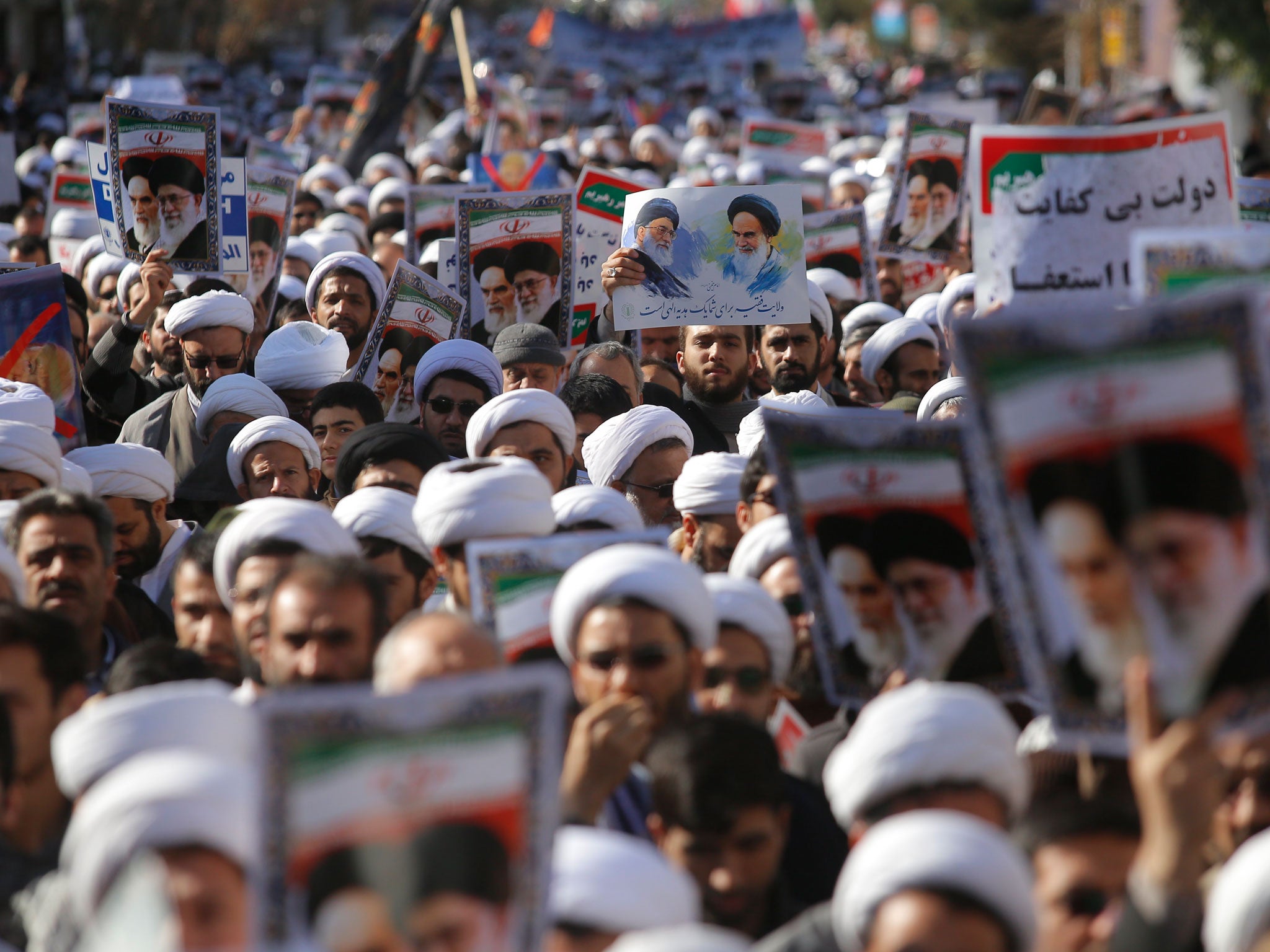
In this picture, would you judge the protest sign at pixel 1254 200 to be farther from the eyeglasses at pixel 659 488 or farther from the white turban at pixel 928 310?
the eyeglasses at pixel 659 488

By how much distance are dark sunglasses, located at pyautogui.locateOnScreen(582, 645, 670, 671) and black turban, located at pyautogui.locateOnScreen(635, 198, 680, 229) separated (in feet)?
12.5

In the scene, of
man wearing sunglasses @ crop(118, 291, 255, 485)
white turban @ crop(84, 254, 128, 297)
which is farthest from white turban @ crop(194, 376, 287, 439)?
white turban @ crop(84, 254, 128, 297)

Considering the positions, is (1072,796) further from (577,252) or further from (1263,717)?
(577,252)

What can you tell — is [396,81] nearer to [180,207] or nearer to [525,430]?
[180,207]

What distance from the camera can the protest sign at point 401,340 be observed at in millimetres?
7133

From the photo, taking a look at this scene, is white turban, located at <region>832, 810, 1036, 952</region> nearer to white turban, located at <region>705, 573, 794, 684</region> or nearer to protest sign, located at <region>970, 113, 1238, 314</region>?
white turban, located at <region>705, 573, 794, 684</region>

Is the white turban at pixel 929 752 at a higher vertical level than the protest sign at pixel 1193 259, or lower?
lower

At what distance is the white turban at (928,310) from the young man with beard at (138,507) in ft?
11.8

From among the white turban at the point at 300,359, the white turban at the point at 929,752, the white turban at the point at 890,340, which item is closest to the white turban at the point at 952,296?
the white turban at the point at 890,340

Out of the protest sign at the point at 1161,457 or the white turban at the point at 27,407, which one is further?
the white turban at the point at 27,407

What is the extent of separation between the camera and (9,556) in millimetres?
4105

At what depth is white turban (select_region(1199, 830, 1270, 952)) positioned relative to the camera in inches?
96.0

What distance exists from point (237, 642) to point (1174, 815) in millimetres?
2292

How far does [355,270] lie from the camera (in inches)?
299
